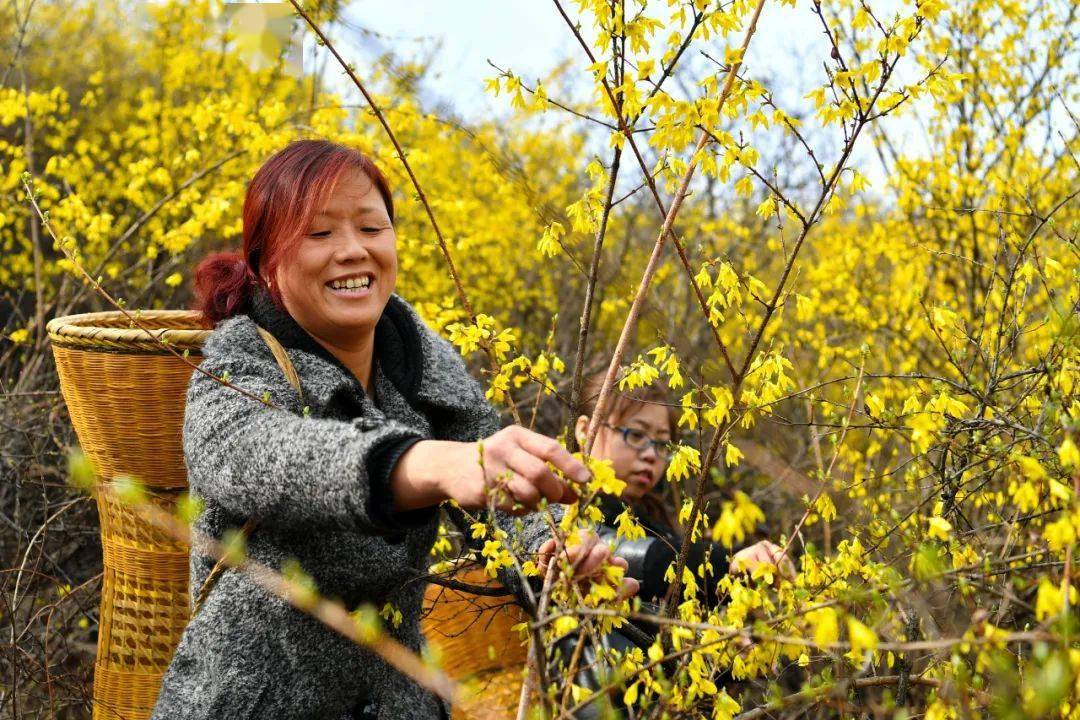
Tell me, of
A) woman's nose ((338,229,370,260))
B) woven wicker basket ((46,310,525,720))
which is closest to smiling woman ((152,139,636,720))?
woman's nose ((338,229,370,260))

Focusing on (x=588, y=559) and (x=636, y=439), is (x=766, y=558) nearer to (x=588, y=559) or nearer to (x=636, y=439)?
(x=588, y=559)

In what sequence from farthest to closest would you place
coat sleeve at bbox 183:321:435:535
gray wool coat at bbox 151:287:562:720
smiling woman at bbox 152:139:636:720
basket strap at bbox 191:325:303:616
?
basket strap at bbox 191:325:303:616
smiling woman at bbox 152:139:636:720
gray wool coat at bbox 151:287:562:720
coat sleeve at bbox 183:321:435:535

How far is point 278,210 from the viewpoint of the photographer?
6.46ft

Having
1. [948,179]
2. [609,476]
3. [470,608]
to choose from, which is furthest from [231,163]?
[609,476]

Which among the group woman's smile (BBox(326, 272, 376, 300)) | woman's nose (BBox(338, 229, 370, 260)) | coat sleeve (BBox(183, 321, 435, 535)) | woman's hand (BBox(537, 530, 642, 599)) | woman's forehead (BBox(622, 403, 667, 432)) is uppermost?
woman's nose (BBox(338, 229, 370, 260))

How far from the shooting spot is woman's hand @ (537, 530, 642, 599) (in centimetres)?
140

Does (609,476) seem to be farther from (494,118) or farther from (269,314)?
(494,118)

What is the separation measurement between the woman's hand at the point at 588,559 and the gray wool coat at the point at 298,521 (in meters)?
0.09

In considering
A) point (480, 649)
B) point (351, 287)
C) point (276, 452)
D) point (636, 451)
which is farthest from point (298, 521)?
point (636, 451)

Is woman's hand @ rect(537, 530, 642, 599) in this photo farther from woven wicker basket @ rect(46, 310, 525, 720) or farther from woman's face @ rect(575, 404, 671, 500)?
woman's face @ rect(575, 404, 671, 500)

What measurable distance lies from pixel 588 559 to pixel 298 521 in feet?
1.37

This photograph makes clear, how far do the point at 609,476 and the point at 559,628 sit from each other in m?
0.20

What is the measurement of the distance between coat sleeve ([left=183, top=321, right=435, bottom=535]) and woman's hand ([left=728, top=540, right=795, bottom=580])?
499 millimetres

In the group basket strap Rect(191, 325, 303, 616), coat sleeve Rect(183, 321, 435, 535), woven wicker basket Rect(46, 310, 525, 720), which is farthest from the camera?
woven wicker basket Rect(46, 310, 525, 720)
